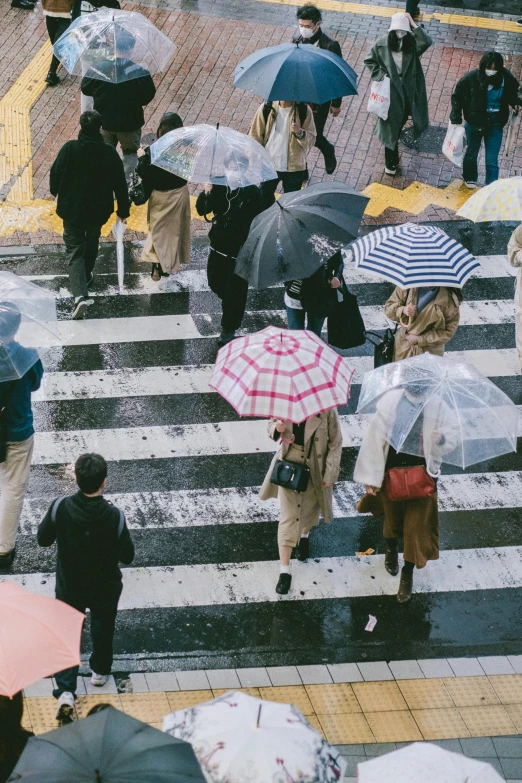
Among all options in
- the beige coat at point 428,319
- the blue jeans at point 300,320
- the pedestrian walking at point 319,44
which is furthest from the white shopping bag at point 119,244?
the beige coat at point 428,319

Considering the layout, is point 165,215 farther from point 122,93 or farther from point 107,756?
point 107,756

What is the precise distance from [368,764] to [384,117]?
9.36 metres

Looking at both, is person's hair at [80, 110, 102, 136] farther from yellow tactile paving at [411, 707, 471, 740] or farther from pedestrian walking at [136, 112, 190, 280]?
yellow tactile paving at [411, 707, 471, 740]

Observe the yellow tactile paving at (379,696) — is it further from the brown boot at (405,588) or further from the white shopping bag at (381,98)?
the white shopping bag at (381,98)

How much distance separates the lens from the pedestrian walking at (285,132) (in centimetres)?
1066

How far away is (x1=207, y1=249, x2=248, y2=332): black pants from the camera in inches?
377

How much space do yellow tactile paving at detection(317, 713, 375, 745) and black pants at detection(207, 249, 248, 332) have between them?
4130 millimetres

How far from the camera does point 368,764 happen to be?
14.6ft

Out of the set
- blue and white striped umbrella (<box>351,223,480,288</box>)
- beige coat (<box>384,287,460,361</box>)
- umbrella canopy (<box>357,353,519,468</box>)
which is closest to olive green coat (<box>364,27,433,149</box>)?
blue and white striped umbrella (<box>351,223,480,288</box>)

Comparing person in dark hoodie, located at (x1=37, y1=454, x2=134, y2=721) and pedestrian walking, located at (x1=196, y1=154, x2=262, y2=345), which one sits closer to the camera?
person in dark hoodie, located at (x1=37, y1=454, x2=134, y2=721)

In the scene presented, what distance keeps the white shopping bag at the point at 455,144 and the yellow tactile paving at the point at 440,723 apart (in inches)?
291

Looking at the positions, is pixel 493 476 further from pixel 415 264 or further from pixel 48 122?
pixel 48 122

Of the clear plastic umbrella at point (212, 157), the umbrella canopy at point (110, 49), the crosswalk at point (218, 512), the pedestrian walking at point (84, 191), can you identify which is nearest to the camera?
the crosswalk at point (218, 512)

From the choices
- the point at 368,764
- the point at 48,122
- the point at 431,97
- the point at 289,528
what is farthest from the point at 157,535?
the point at 431,97
